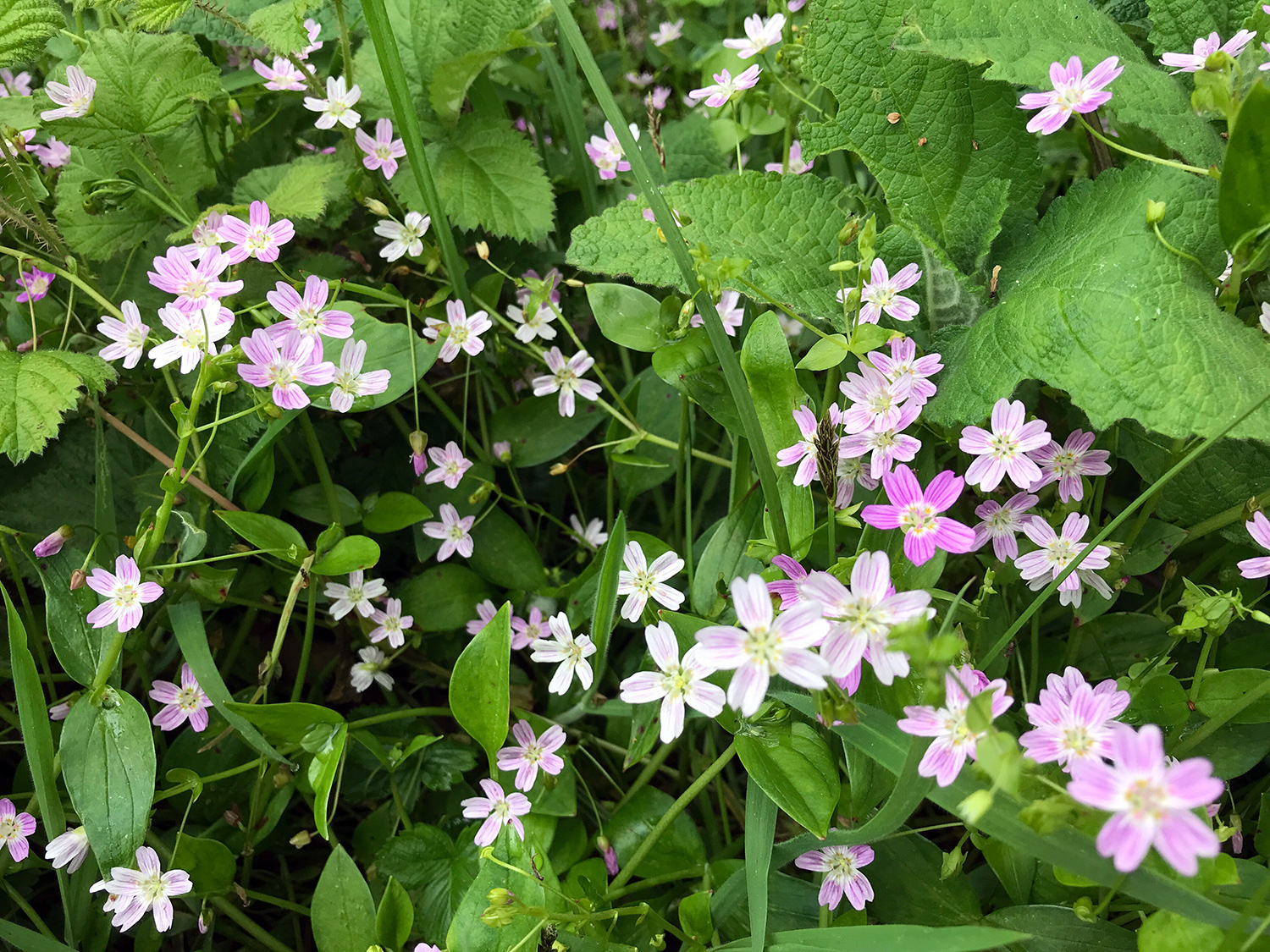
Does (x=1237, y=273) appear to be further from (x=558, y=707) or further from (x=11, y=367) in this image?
(x=11, y=367)

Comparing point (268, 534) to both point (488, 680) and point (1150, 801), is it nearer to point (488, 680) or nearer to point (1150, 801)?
point (488, 680)

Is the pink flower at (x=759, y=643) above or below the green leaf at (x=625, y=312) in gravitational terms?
below

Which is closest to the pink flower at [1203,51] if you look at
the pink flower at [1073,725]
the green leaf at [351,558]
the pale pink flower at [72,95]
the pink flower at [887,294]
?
the pink flower at [887,294]

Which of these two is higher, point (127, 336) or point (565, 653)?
point (127, 336)

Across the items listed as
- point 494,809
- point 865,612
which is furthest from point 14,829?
point 865,612

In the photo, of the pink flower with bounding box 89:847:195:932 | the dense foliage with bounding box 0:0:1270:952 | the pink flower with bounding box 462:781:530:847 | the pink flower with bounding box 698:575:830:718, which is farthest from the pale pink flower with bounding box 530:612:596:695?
the pink flower with bounding box 89:847:195:932

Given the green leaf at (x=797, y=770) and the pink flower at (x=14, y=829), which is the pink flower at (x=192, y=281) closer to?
the pink flower at (x=14, y=829)

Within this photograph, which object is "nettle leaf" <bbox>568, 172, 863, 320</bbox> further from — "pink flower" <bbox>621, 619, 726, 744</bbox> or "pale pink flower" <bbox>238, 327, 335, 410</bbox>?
"pink flower" <bbox>621, 619, 726, 744</bbox>
